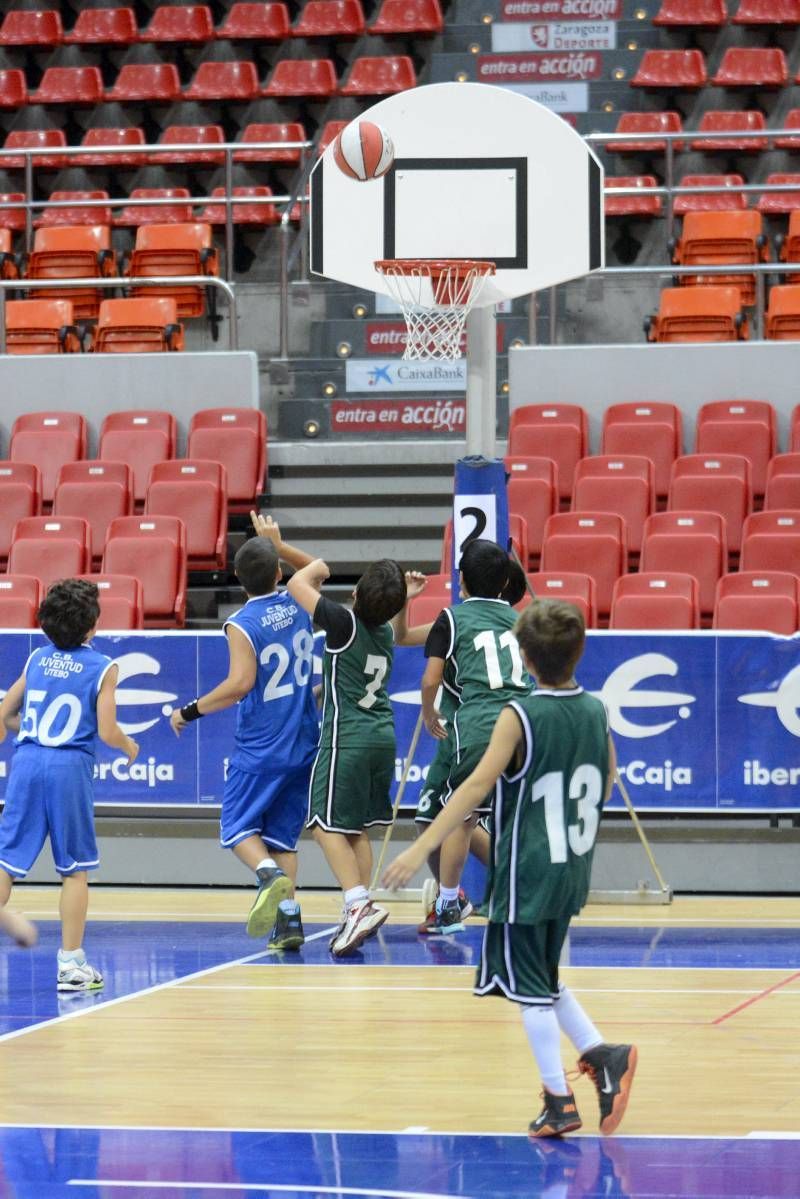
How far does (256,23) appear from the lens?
20.8m

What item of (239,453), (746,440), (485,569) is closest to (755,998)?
(485,569)

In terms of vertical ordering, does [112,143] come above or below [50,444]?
above

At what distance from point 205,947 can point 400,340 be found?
821 centimetres

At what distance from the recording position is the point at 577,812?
5.73m

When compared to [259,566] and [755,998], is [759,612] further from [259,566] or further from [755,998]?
[755,998]

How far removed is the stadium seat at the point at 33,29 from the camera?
831 inches

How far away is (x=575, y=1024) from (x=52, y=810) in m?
3.22

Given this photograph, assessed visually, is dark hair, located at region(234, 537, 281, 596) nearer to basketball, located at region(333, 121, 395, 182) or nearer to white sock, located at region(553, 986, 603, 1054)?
basketball, located at region(333, 121, 395, 182)

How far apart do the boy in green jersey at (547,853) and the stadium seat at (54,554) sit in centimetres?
812

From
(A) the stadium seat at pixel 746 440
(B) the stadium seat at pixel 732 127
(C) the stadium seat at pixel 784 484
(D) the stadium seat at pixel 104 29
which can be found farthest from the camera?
(D) the stadium seat at pixel 104 29

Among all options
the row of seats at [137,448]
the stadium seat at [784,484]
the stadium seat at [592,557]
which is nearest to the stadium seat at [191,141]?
the row of seats at [137,448]

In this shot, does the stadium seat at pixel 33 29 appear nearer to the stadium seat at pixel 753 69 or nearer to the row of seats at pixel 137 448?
the stadium seat at pixel 753 69

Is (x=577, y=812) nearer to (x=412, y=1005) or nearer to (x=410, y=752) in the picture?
(x=412, y=1005)

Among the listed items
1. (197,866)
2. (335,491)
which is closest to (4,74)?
(335,491)
